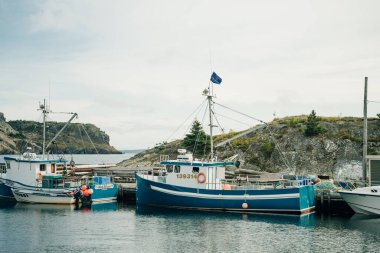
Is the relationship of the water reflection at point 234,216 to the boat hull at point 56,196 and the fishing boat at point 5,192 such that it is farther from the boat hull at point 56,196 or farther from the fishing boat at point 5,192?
the fishing boat at point 5,192

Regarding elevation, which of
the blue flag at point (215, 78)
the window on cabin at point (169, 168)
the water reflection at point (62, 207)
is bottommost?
the water reflection at point (62, 207)

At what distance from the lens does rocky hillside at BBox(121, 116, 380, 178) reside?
48.9 metres

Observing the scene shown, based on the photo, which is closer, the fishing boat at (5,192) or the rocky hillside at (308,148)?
the fishing boat at (5,192)

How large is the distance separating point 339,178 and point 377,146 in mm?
7622

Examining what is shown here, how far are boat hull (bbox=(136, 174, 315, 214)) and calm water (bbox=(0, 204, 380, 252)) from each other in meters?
0.99

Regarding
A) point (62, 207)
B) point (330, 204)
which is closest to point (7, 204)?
point (62, 207)

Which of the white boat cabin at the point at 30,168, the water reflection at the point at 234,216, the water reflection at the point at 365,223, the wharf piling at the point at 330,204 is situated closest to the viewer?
the water reflection at the point at 365,223

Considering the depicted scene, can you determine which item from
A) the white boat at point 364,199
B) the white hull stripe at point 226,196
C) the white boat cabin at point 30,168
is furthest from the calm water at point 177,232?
the white boat cabin at point 30,168

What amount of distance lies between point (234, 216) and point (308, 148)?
2130 cm

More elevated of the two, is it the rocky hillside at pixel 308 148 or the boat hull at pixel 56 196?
the rocky hillside at pixel 308 148

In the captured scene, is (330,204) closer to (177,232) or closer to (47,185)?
(177,232)

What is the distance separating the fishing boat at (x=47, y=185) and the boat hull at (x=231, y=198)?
4811 mm

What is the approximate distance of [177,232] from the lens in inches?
1107

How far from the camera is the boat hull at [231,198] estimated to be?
112 ft
